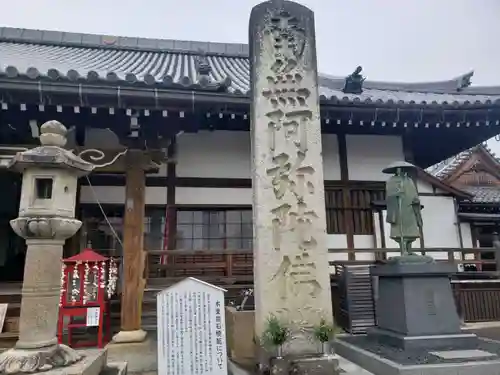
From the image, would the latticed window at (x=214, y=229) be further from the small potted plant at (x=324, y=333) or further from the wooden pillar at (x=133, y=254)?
the small potted plant at (x=324, y=333)

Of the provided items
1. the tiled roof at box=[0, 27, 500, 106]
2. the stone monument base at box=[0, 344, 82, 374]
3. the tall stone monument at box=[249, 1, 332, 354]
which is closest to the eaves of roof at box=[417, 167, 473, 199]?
the tiled roof at box=[0, 27, 500, 106]

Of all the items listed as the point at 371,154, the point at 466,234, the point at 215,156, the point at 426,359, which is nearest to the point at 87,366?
the point at 426,359

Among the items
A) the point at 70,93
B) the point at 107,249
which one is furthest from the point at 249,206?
the point at 70,93

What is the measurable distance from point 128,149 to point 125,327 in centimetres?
275

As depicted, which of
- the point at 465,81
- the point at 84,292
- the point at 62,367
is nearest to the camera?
the point at 62,367

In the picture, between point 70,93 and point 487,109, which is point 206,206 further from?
point 487,109

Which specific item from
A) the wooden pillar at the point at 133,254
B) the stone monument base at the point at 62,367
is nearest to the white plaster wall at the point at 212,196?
the wooden pillar at the point at 133,254

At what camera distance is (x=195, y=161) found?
7500 mm

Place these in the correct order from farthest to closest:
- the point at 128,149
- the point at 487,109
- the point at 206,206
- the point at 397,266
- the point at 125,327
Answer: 1. the point at 206,206
2. the point at 487,109
3. the point at 128,149
4. the point at 125,327
5. the point at 397,266

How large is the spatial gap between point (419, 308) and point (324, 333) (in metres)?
1.71

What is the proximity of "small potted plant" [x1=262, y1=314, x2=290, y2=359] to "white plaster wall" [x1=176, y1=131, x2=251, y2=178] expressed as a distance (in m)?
3.89

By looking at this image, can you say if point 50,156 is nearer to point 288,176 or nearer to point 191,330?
point 191,330

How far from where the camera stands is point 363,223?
7695 millimetres

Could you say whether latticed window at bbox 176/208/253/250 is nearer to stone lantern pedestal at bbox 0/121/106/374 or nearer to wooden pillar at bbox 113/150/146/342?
wooden pillar at bbox 113/150/146/342
